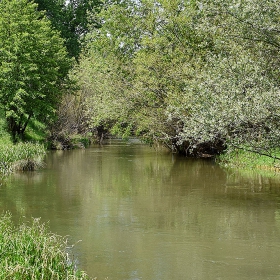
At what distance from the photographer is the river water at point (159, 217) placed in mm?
11070

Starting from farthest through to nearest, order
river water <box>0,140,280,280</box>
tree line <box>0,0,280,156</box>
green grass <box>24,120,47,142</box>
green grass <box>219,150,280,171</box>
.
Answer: green grass <box>24,120,47,142</box>
green grass <box>219,150,280,171</box>
tree line <box>0,0,280,156</box>
river water <box>0,140,280,280</box>

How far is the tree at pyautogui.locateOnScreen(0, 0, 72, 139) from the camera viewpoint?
32.9 m

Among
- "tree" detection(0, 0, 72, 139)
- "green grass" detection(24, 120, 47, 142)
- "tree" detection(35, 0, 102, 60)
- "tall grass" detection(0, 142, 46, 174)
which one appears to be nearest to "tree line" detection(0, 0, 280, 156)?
"tree" detection(0, 0, 72, 139)

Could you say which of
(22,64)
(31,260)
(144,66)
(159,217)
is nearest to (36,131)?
(22,64)

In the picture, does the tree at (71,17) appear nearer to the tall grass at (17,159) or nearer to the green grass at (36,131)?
the green grass at (36,131)

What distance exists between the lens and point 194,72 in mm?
28000

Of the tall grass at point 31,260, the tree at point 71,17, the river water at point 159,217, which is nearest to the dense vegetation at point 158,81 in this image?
the tall grass at point 31,260

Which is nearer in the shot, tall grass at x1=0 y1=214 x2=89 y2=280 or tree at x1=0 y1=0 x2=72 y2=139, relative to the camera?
tall grass at x1=0 y1=214 x2=89 y2=280

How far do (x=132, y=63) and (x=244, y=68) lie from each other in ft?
67.4

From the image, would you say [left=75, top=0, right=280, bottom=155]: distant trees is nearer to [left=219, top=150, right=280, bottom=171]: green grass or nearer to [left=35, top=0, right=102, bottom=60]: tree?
[left=219, top=150, right=280, bottom=171]: green grass

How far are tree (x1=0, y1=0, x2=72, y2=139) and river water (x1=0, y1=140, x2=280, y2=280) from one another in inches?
311

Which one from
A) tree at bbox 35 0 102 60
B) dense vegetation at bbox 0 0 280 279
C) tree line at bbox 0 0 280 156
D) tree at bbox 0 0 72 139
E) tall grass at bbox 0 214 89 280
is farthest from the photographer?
tree at bbox 35 0 102 60

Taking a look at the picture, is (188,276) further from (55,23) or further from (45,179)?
(55,23)

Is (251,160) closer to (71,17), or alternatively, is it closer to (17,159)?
(17,159)
